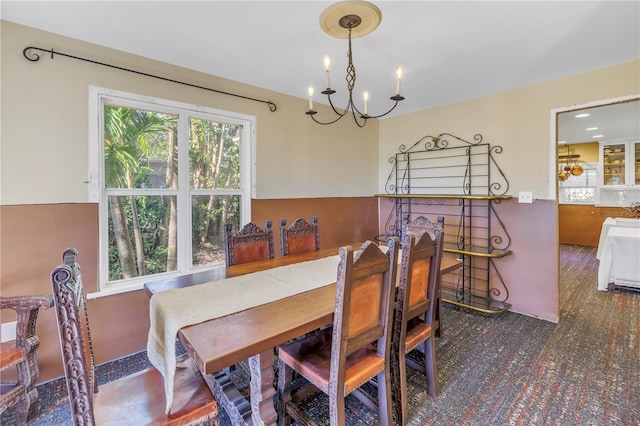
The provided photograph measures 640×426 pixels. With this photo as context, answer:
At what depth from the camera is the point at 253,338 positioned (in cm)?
113

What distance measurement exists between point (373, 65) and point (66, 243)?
2.76m

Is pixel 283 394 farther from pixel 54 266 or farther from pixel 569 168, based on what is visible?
pixel 569 168

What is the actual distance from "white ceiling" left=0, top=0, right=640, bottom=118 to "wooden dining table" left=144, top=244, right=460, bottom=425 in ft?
5.56

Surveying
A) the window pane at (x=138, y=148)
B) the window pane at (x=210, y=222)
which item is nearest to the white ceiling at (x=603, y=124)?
the window pane at (x=210, y=222)

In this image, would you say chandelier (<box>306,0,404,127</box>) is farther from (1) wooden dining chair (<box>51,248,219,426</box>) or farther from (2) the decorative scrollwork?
(2) the decorative scrollwork

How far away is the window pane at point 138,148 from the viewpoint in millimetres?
2307

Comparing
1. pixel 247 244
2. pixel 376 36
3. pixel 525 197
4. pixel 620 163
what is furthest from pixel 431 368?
pixel 620 163

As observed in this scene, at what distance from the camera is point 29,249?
76.8 inches

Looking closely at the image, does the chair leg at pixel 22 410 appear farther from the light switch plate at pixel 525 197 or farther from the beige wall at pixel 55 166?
the light switch plate at pixel 525 197

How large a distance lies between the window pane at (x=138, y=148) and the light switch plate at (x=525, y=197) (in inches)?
136

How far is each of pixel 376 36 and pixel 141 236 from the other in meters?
2.45

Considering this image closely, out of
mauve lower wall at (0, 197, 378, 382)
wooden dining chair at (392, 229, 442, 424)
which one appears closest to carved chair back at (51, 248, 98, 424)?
wooden dining chair at (392, 229, 442, 424)

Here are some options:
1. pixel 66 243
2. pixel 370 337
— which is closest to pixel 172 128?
pixel 66 243

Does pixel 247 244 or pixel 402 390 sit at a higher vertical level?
pixel 247 244
